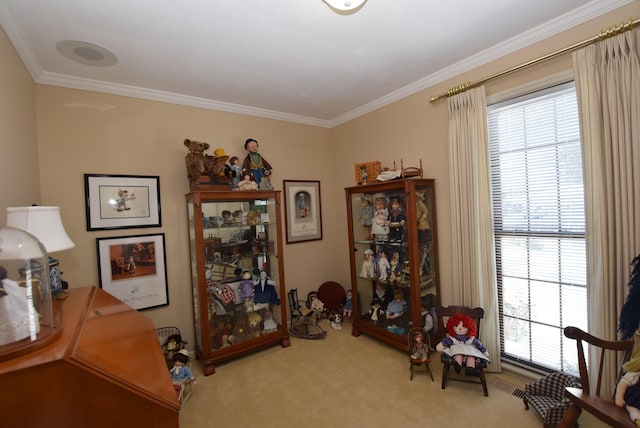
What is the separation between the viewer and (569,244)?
6.95 ft

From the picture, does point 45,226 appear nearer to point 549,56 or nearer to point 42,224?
point 42,224

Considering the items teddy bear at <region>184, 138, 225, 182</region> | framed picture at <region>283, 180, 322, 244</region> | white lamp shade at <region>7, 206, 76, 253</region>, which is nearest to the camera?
white lamp shade at <region>7, 206, 76, 253</region>

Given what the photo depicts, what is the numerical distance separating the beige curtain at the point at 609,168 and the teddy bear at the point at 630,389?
40cm

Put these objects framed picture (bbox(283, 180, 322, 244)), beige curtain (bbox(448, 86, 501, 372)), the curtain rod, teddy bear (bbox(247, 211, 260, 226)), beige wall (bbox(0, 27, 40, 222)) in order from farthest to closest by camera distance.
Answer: framed picture (bbox(283, 180, 322, 244)) → teddy bear (bbox(247, 211, 260, 226)) → beige curtain (bbox(448, 86, 501, 372)) → the curtain rod → beige wall (bbox(0, 27, 40, 222))

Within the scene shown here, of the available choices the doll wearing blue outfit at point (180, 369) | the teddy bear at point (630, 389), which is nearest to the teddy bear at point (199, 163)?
the doll wearing blue outfit at point (180, 369)

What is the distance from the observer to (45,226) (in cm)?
140

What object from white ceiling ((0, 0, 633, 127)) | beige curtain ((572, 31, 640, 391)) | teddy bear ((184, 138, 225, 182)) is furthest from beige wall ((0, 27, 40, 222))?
beige curtain ((572, 31, 640, 391))

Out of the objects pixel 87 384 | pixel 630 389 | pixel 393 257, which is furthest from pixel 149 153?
pixel 630 389

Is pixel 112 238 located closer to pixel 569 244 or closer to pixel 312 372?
pixel 312 372

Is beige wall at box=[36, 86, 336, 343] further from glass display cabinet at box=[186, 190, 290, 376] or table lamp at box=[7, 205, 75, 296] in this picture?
table lamp at box=[7, 205, 75, 296]

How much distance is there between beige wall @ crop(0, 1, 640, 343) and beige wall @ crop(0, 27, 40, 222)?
1cm

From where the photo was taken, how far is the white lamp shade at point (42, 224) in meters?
1.33

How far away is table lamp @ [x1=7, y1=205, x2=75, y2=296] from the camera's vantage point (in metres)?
1.33

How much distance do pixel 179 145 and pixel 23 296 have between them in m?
2.36
